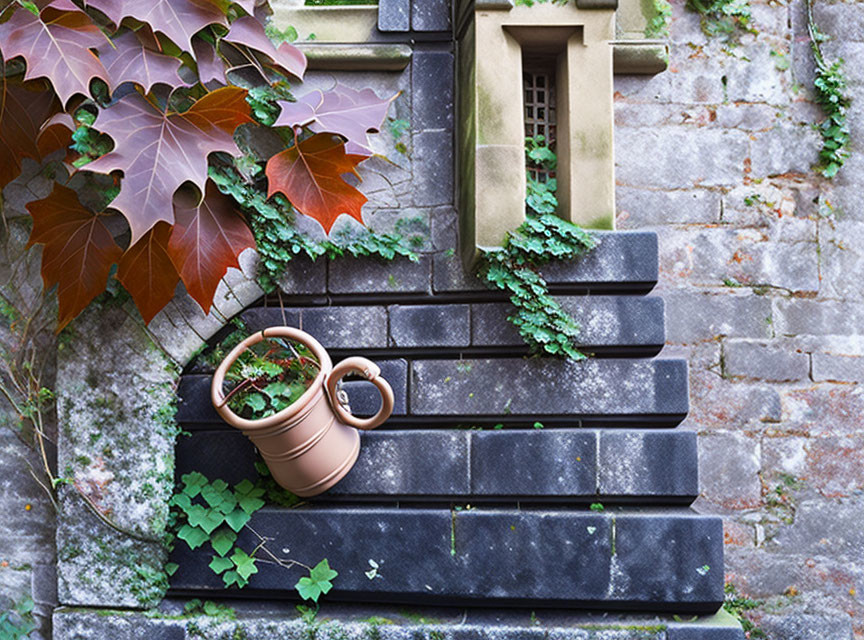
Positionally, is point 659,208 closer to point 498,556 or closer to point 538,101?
point 538,101

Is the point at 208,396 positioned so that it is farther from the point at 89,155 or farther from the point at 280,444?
the point at 89,155

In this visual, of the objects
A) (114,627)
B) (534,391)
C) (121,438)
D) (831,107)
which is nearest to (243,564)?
(114,627)

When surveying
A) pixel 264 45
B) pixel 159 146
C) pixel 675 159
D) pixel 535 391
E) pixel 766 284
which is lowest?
pixel 535 391

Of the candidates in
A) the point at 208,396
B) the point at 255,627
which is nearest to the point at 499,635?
the point at 255,627

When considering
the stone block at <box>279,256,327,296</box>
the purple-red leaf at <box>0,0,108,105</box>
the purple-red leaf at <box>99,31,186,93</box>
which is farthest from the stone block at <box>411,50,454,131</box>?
the purple-red leaf at <box>0,0,108,105</box>

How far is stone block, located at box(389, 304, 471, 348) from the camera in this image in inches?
108

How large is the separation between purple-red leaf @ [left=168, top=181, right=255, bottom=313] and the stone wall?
1612 mm

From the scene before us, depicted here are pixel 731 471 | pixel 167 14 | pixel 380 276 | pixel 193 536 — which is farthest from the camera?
pixel 731 471

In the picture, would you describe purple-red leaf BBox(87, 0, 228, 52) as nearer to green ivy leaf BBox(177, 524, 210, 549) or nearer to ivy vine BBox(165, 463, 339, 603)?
ivy vine BBox(165, 463, 339, 603)

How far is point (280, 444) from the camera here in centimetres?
252

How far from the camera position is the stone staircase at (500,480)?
2600 mm

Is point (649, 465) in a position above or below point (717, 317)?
below

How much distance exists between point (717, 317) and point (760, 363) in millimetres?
265

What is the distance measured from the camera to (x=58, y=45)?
7.89 feet
